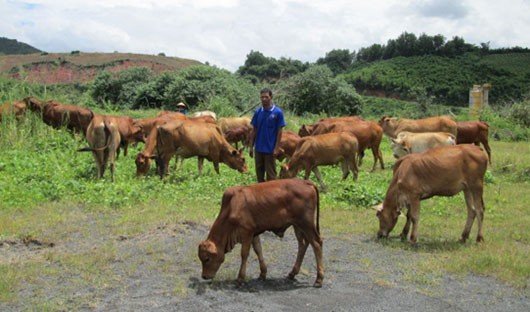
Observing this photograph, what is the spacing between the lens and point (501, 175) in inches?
674

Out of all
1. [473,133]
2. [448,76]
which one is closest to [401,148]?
[473,133]

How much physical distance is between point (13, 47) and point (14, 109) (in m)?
73.3

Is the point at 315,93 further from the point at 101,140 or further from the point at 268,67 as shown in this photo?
the point at 268,67

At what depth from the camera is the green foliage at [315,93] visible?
110 ft

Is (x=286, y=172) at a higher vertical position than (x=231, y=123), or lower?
lower

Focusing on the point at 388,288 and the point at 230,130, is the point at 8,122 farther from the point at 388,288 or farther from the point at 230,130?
the point at 388,288

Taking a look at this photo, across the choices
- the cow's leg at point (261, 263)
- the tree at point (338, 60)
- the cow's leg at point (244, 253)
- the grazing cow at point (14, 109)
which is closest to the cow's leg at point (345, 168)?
the cow's leg at point (261, 263)

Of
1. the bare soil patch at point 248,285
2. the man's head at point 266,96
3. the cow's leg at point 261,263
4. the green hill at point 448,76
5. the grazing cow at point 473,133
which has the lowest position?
the bare soil patch at point 248,285

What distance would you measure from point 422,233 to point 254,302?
4747 millimetres

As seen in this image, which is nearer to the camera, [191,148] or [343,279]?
[343,279]

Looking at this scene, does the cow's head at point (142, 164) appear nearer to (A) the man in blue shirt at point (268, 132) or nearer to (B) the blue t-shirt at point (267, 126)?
(A) the man in blue shirt at point (268, 132)

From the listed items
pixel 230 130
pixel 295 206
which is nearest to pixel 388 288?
pixel 295 206

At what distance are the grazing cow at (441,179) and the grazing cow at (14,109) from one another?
1323 cm

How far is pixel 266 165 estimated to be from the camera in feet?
34.7
